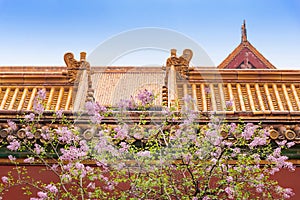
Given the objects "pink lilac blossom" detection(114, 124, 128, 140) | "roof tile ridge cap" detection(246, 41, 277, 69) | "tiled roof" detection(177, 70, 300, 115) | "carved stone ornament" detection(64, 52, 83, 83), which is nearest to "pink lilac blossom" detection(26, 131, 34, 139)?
"pink lilac blossom" detection(114, 124, 128, 140)

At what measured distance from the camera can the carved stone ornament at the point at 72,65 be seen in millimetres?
6914

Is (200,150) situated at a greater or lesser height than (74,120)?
lesser

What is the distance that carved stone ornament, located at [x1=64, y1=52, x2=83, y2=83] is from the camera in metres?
6.91

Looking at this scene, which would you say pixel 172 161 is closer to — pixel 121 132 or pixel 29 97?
pixel 121 132

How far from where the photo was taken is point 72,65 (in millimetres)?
6988

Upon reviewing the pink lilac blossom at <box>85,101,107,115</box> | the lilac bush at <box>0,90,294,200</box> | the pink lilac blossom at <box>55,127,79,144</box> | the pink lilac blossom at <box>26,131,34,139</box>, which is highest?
the pink lilac blossom at <box>85,101,107,115</box>

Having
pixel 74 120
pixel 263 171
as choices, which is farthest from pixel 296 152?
pixel 74 120

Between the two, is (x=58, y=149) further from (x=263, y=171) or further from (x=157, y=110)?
(x=263, y=171)

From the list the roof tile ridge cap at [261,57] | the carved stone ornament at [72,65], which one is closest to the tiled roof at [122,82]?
the carved stone ornament at [72,65]

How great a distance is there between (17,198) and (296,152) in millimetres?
2804

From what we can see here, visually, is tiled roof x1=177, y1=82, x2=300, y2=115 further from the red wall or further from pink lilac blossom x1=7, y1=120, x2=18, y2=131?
pink lilac blossom x1=7, y1=120, x2=18, y2=131

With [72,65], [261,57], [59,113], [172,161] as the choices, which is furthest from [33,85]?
[261,57]

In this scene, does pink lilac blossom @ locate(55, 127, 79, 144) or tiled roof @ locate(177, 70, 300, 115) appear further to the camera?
tiled roof @ locate(177, 70, 300, 115)

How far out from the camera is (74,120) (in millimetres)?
5344
